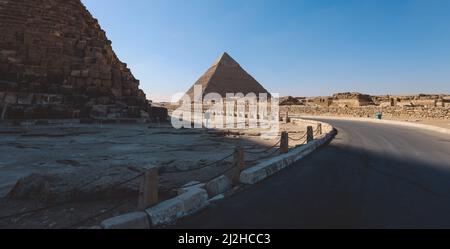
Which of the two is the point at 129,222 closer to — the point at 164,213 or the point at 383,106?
the point at 164,213

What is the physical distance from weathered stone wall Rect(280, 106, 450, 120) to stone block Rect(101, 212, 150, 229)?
33.2 m

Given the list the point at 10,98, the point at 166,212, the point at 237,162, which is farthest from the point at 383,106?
the point at 166,212

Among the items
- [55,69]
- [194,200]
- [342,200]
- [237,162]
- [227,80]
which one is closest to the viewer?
[194,200]

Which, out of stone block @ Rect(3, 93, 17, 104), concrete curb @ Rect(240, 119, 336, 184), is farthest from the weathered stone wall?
stone block @ Rect(3, 93, 17, 104)

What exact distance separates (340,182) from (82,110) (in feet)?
63.3

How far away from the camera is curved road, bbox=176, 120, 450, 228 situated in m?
3.60

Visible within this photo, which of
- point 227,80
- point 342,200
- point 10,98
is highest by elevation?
point 227,80

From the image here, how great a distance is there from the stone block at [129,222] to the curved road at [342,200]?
37cm

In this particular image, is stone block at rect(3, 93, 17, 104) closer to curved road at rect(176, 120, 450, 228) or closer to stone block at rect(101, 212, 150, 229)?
curved road at rect(176, 120, 450, 228)

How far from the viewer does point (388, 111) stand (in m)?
37.8

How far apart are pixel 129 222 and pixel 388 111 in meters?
39.9
